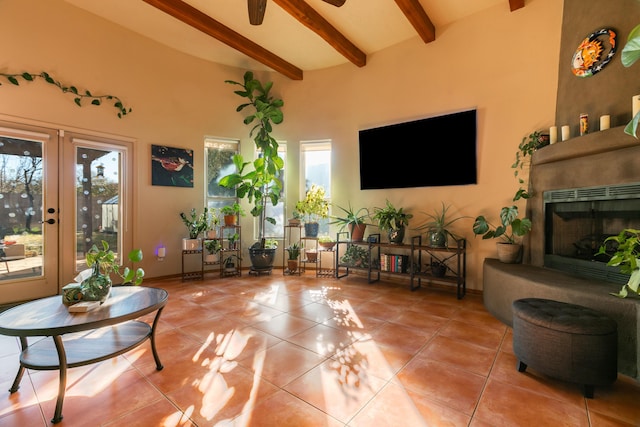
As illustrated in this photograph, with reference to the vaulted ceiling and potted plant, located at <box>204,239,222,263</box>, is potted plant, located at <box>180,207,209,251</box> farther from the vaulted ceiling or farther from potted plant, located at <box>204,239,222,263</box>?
the vaulted ceiling

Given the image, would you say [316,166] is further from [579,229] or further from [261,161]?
[579,229]

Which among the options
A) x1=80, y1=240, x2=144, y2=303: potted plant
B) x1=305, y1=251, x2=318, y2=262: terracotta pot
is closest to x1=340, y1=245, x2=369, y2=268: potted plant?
x1=305, y1=251, x2=318, y2=262: terracotta pot

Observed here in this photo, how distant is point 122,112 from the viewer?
4.17 meters

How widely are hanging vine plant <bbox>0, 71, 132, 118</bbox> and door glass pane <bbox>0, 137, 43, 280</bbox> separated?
70 cm

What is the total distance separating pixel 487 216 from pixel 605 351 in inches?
88.6

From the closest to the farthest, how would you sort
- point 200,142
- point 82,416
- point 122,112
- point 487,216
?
point 82,416
point 487,216
point 122,112
point 200,142

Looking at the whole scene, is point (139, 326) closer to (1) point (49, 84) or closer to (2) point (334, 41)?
(1) point (49, 84)

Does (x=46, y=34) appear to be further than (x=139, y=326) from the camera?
Yes

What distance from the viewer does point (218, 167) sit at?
525cm

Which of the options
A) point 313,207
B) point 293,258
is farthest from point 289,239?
point 313,207

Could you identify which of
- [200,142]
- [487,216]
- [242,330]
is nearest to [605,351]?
[487,216]

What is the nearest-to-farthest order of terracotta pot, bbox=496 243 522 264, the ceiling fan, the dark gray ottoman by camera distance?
the dark gray ottoman
the ceiling fan
terracotta pot, bbox=496 243 522 264

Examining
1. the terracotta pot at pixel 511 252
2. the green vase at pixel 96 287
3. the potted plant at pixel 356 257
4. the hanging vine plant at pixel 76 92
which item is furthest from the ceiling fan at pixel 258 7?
the potted plant at pixel 356 257

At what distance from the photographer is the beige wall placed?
345 centimetres
